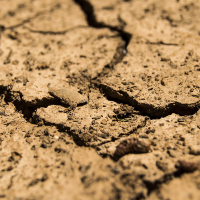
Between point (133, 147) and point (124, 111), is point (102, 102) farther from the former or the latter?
point (133, 147)

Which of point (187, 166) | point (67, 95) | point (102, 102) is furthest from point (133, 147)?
point (67, 95)

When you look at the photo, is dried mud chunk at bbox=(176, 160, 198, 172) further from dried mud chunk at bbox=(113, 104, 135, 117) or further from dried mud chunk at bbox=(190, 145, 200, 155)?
dried mud chunk at bbox=(113, 104, 135, 117)

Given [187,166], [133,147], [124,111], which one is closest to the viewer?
[187,166]

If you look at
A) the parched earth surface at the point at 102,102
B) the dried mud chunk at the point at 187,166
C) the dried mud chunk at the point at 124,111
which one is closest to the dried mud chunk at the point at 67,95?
the parched earth surface at the point at 102,102

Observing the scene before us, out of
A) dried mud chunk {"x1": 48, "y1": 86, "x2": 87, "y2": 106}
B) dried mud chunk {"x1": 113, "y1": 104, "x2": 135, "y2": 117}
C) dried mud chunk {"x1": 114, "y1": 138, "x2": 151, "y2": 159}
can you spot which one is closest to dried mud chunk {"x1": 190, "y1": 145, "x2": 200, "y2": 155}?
dried mud chunk {"x1": 114, "y1": 138, "x2": 151, "y2": 159}

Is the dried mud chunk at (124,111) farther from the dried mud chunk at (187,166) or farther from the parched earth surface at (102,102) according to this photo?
→ the dried mud chunk at (187,166)

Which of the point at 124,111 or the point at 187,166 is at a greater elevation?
the point at 124,111
